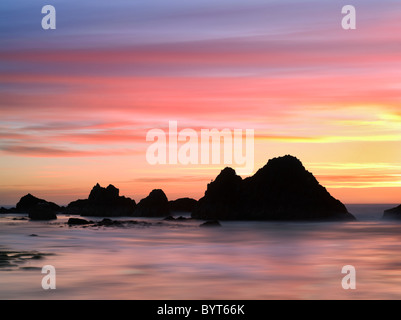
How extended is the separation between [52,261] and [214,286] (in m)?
13.7

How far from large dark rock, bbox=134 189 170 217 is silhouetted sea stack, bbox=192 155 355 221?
2200 centimetres

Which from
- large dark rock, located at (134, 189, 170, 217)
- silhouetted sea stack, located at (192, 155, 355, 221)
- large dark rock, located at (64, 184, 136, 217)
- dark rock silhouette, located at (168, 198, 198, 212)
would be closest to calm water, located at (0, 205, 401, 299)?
silhouetted sea stack, located at (192, 155, 355, 221)

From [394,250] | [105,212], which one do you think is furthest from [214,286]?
[105,212]

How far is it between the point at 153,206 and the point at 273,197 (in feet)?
122

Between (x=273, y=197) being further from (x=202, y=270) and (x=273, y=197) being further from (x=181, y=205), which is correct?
(x=202, y=270)

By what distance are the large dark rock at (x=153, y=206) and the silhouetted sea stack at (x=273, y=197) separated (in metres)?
22.0

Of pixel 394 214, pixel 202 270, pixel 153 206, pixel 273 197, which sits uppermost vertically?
pixel 273 197

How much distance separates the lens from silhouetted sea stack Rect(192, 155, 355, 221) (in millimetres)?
123250

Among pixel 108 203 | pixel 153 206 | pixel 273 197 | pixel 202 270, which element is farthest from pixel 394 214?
pixel 202 270

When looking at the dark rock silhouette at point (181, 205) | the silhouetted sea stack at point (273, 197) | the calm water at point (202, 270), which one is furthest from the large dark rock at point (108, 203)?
the calm water at point (202, 270)

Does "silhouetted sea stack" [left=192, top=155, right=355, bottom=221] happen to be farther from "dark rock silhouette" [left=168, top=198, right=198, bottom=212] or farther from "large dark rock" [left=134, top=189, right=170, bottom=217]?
"dark rock silhouette" [left=168, top=198, right=198, bottom=212]

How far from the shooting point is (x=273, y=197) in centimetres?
12588

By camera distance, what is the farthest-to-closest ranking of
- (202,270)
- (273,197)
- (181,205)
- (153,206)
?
(181,205) → (153,206) → (273,197) → (202,270)

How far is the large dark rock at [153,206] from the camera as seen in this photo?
491 ft
